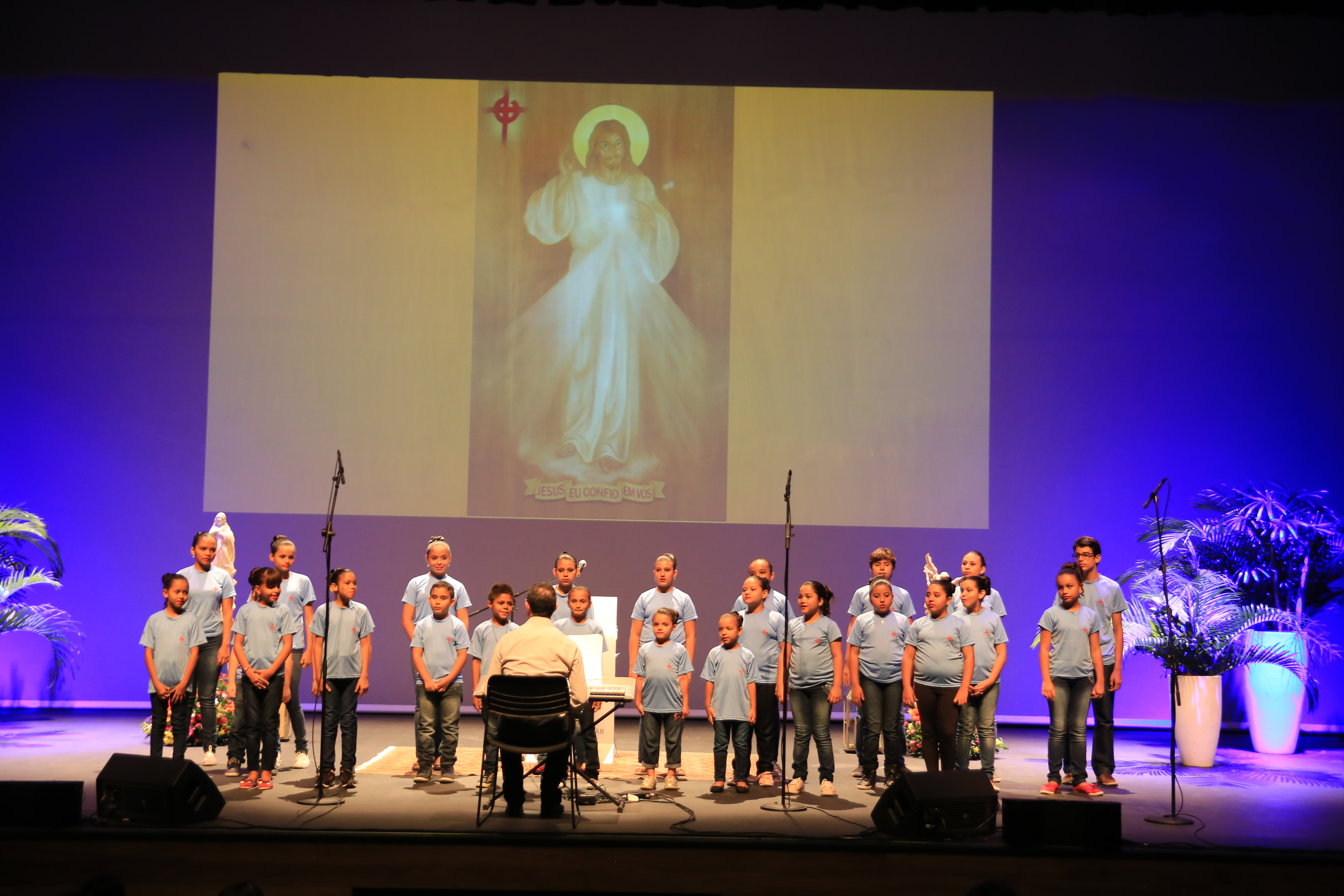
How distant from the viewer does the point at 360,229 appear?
9.44m

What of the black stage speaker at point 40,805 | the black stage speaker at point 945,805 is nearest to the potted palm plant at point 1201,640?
the black stage speaker at point 945,805

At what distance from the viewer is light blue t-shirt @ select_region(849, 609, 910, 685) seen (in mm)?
6734

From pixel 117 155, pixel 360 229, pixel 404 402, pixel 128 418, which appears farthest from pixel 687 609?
pixel 117 155

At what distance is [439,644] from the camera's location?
669 centimetres

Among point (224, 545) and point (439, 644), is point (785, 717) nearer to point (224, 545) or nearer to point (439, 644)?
point (439, 644)

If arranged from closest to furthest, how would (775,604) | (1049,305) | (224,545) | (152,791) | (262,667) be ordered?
(152,791) → (262,667) → (775,604) → (224,545) → (1049,305)

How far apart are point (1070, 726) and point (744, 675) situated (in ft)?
6.31

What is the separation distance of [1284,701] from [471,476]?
6.42 m

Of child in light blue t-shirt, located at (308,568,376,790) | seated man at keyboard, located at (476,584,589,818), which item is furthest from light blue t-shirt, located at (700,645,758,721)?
child in light blue t-shirt, located at (308,568,376,790)

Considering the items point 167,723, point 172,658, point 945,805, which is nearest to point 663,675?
point 945,805

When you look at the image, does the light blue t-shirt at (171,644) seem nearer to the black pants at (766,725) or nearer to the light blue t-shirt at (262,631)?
the light blue t-shirt at (262,631)

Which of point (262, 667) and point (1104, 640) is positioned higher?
point (1104, 640)

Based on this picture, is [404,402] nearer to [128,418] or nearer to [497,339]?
[497,339]

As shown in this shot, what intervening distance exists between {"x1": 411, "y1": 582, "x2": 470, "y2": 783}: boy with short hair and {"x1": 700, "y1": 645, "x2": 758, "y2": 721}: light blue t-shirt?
148 centimetres
